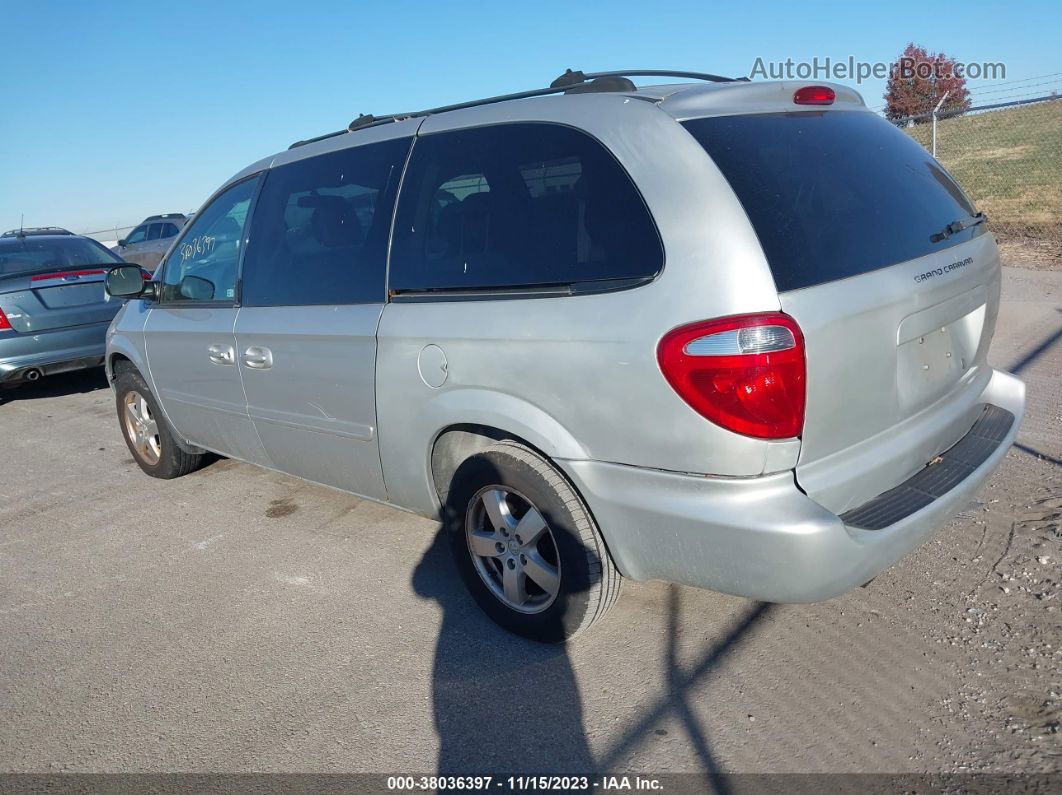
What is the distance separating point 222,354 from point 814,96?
3008mm

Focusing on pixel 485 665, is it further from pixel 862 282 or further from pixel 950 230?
pixel 950 230

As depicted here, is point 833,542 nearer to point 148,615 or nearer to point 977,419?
point 977,419

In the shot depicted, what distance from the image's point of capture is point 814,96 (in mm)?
2986

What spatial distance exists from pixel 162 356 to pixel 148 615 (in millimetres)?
1728

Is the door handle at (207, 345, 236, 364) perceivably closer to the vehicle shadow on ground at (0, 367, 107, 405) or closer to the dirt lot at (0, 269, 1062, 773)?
the dirt lot at (0, 269, 1062, 773)

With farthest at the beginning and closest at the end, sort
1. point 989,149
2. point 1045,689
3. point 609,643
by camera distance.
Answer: point 989,149
point 609,643
point 1045,689

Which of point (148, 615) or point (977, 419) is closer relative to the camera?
point (977, 419)

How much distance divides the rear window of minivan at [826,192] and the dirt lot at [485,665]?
1080 millimetres

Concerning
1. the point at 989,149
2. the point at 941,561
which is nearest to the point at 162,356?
the point at 941,561

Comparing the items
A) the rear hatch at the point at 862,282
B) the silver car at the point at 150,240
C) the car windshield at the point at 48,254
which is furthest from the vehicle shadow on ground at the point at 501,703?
the silver car at the point at 150,240

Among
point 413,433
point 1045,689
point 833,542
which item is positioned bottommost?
point 1045,689

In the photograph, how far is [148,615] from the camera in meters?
3.75

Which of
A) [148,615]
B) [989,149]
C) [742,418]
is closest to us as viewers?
[742,418]

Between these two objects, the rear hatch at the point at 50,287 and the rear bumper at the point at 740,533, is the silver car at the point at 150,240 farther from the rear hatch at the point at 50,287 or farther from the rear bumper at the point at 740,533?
the rear bumper at the point at 740,533
